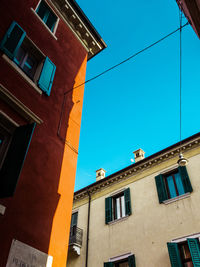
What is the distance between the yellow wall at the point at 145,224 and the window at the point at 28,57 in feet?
26.6

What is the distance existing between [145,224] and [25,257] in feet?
29.1

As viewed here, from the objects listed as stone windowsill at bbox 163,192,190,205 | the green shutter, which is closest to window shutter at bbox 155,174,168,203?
stone windowsill at bbox 163,192,190,205

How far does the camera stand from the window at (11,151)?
14.6 ft

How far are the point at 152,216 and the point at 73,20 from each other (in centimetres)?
971

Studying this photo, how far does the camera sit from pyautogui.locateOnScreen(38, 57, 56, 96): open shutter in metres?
7.04

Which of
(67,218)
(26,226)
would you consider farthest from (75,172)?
(26,226)

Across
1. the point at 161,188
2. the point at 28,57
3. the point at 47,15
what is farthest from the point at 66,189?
the point at 161,188

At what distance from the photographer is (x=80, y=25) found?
11.0 meters

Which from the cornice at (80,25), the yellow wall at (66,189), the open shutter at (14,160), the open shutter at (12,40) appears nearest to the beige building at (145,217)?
the yellow wall at (66,189)

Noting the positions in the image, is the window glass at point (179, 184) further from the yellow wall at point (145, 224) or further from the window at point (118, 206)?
the window at point (118, 206)

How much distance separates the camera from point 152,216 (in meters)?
12.2

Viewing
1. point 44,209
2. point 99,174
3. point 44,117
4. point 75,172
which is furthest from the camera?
point 99,174

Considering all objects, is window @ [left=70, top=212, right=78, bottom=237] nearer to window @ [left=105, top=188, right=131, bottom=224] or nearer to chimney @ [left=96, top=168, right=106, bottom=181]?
window @ [left=105, top=188, right=131, bottom=224]

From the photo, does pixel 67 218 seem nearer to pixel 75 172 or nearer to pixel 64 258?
pixel 64 258
